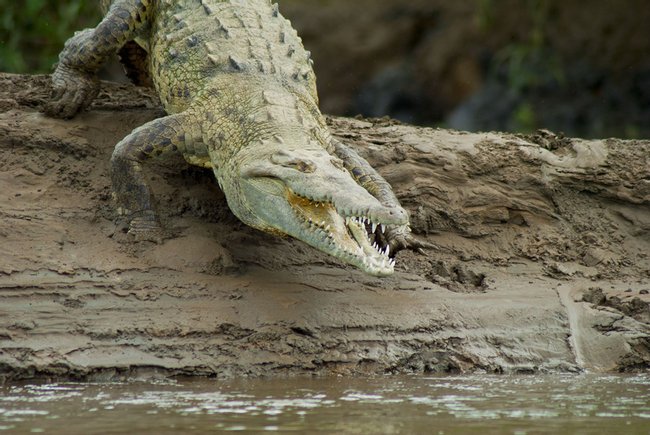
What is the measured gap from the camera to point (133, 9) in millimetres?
6598

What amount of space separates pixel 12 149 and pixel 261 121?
1443mm

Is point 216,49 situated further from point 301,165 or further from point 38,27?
point 38,27

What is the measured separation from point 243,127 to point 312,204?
0.70m

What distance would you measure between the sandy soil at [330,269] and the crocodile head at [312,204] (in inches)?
13.4

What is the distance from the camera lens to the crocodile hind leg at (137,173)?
580 cm

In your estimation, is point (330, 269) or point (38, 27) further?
point (38, 27)

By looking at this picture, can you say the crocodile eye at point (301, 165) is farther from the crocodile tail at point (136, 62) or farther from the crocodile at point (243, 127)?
the crocodile tail at point (136, 62)

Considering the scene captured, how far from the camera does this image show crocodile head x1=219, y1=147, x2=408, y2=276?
515 cm

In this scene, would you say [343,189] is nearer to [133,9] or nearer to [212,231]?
[212,231]

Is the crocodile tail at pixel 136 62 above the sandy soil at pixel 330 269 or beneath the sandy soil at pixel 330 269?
above

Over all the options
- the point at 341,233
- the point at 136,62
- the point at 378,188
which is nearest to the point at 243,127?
the point at 378,188

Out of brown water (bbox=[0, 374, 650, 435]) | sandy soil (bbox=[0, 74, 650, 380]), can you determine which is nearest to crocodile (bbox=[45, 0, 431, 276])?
sandy soil (bbox=[0, 74, 650, 380])

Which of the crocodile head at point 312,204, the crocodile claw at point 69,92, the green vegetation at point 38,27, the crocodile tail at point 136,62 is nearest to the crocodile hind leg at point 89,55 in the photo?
the crocodile claw at point 69,92

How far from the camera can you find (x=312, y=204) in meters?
5.48
